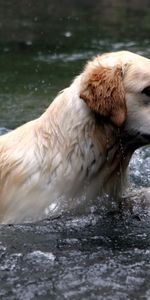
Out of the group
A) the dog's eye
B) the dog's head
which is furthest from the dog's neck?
the dog's eye

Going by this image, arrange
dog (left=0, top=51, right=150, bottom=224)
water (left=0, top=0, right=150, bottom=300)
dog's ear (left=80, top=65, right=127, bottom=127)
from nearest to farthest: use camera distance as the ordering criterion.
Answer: water (left=0, top=0, right=150, bottom=300) → dog's ear (left=80, top=65, right=127, bottom=127) → dog (left=0, top=51, right=150, bottom=224)

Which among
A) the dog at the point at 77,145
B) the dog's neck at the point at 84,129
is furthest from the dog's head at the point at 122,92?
the dog's neck at the point at 84,129

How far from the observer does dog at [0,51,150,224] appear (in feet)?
19.8

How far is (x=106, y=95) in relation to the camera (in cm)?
591

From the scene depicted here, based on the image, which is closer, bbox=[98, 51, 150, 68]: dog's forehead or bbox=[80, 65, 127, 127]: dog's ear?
bbox=[80, 65, 127, 127]: dog's ear

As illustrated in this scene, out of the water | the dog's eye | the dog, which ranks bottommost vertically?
the water

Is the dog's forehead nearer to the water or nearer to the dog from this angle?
the dog

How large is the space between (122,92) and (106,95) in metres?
0.16

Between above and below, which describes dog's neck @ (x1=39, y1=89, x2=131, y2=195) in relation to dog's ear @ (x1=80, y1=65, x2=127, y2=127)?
below

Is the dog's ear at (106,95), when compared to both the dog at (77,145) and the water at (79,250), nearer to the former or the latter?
the dog at (77,145)

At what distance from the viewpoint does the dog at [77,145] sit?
238 inches

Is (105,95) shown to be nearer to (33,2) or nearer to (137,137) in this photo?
(137,137)

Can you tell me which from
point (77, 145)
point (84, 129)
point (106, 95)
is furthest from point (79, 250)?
point (106, 95)

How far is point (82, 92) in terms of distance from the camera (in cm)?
600
